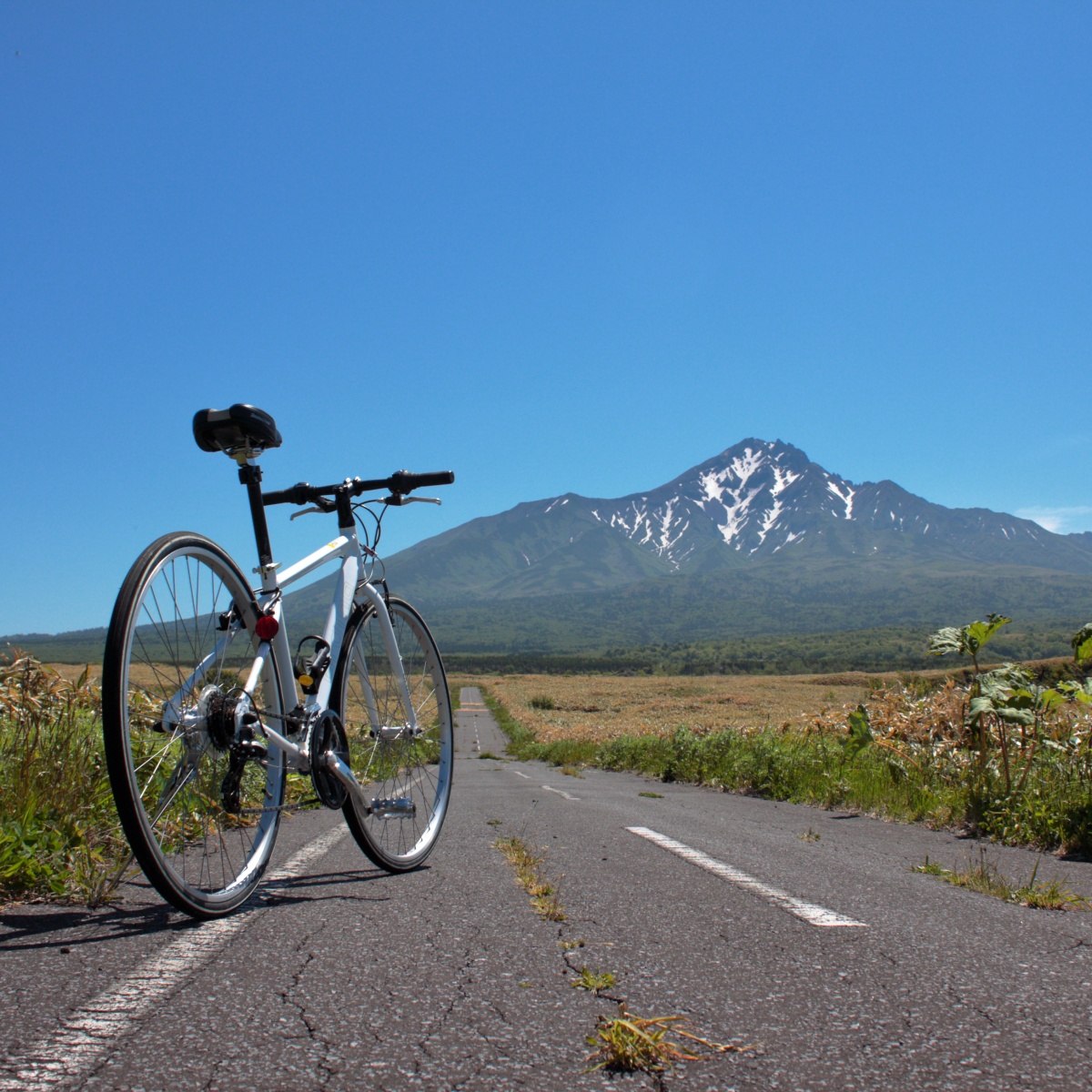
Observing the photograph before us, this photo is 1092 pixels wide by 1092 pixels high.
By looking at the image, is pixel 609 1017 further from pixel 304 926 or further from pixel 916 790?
pixel 916 790

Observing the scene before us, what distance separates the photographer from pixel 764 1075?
1.83 meters

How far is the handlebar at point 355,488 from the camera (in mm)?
4469

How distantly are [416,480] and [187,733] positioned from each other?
81.0 inches

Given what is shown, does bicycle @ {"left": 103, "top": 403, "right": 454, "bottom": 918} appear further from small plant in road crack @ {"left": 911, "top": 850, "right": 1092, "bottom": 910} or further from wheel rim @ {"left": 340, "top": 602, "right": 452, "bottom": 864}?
small plant in road crack @ {"left": 911, "top": 850, "right": 1092, "bottom": 910}

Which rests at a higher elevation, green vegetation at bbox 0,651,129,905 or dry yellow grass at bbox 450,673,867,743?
green vegetation at bbox 0,651,129,905

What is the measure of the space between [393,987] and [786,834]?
176 inches

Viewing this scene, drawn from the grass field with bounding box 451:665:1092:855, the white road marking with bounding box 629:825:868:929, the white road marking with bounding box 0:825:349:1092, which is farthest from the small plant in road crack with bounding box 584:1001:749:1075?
the grass field with bounding box 451:665:1092:855

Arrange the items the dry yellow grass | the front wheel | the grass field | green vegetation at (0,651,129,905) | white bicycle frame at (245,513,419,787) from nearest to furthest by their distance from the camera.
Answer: green vegetation at (0,651,129,905)
white bicycle frame at (245,513,419,787)
the front wheel
the grass field
the dry yellow grass

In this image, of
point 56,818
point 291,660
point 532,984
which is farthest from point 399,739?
point 532,984

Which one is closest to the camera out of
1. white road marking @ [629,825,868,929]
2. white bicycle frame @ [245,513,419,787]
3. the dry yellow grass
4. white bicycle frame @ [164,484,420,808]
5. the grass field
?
white road marking @ [629,825,868,929]

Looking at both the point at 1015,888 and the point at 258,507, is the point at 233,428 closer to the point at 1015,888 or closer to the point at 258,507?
the point at 258,507

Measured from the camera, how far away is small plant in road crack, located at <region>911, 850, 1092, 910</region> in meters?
3.67

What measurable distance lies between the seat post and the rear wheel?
0.26 metres

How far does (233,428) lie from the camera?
369 cm
